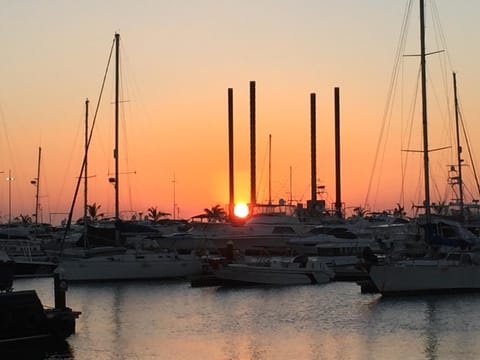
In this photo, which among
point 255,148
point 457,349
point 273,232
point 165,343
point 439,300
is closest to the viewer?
point 457,349

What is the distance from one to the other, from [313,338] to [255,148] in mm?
71252

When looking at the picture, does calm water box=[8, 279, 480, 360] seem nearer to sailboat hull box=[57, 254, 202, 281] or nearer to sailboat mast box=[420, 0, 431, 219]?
sailboat hull box=[57, 254, 202, 281]

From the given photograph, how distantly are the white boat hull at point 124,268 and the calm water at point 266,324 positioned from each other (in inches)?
125

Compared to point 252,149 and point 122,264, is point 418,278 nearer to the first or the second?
point 122,264

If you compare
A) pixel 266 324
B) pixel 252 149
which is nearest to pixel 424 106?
pixel 266 324

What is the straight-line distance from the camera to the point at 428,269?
Answer: 4572 cm

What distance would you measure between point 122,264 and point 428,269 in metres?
20.1

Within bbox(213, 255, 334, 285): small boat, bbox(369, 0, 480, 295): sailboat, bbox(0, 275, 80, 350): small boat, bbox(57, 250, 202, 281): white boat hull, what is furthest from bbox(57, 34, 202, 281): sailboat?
bbox(0, 275, 80, 350): small boat

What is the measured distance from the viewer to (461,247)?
1897 inches

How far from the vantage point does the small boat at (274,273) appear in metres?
53.2

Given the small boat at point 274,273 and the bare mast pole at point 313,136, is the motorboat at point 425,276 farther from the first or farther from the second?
the bare mast pole at point 313,136

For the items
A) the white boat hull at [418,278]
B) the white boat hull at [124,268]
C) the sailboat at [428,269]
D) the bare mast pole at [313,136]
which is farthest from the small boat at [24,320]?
the bare mast pole at [313,136]

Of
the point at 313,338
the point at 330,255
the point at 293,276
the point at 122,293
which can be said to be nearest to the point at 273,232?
the point at 330,255

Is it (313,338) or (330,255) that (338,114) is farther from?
(313,338)
